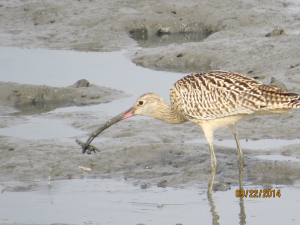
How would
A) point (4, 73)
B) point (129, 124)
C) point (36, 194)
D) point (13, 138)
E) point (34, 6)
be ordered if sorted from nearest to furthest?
point (36, 194)
point (13, 138)
point (129, 124)
point (4, 73)
point (34, 6)

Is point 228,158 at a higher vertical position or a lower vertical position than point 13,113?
lower

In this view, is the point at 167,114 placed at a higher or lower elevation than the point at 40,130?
higher

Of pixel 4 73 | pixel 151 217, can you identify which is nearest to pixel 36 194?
pixel 151 217

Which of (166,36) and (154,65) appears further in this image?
(166,36)

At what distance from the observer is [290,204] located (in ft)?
19.4

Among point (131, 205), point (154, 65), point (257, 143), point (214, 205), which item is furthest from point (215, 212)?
point (154, 65)

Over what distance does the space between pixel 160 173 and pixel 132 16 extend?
26.5 ft

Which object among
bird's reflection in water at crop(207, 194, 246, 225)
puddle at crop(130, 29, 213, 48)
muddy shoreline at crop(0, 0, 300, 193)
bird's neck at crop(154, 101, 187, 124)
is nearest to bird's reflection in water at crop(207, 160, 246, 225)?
bird's reflection in water at crop(207, 194, 246, 225)

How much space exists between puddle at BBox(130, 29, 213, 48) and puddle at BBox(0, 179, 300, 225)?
24.3 feet

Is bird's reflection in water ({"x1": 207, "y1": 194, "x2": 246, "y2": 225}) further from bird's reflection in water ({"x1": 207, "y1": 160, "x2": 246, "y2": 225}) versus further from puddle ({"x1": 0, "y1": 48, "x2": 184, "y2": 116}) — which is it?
puddle ({"x1": 0, "y1": 48, "x2": 184, "y2": 116})

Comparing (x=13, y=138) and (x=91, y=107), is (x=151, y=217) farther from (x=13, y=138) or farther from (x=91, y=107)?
(x=91, y=107)

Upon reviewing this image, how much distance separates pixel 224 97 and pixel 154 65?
5.63 meters

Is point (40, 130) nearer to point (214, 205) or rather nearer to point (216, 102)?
point (216, 102)

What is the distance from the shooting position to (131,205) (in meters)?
5.95
